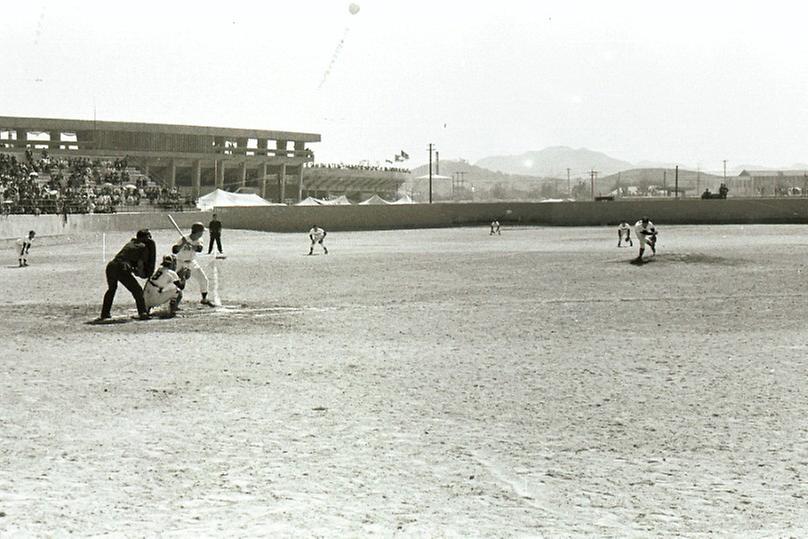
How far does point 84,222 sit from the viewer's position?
4459 centimetres

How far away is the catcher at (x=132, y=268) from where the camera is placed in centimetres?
1509

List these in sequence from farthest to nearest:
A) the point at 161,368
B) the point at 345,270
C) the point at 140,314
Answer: the point at 345,270 → the point at 140,314 → the point at 161,368

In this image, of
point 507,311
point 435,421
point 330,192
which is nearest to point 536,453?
point 435,421

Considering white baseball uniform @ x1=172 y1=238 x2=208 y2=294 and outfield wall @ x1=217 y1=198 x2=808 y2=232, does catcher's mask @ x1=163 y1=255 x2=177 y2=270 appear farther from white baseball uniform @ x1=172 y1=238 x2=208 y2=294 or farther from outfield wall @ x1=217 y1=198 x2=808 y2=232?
outfield wall @ x1=217 y1=198 x2=808 y2=232

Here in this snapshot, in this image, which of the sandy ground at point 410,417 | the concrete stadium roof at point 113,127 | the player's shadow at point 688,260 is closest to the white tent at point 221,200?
the concrete stadium roof at point 113,127

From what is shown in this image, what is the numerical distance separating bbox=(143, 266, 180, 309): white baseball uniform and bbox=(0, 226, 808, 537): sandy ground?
2.04 feet

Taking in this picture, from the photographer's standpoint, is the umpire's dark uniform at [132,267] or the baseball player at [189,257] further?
the baseball player at [189,257]

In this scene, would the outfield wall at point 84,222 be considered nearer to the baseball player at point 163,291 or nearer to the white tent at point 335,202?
the white tent at point 335,202

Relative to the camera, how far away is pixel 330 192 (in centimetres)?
10925

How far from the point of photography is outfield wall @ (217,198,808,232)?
Result: 58.3m

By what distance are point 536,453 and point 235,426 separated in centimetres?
265

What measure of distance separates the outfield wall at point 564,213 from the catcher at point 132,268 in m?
40.8

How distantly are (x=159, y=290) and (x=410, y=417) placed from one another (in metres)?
8.65

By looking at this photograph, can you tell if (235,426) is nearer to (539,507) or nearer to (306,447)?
(306,447)
